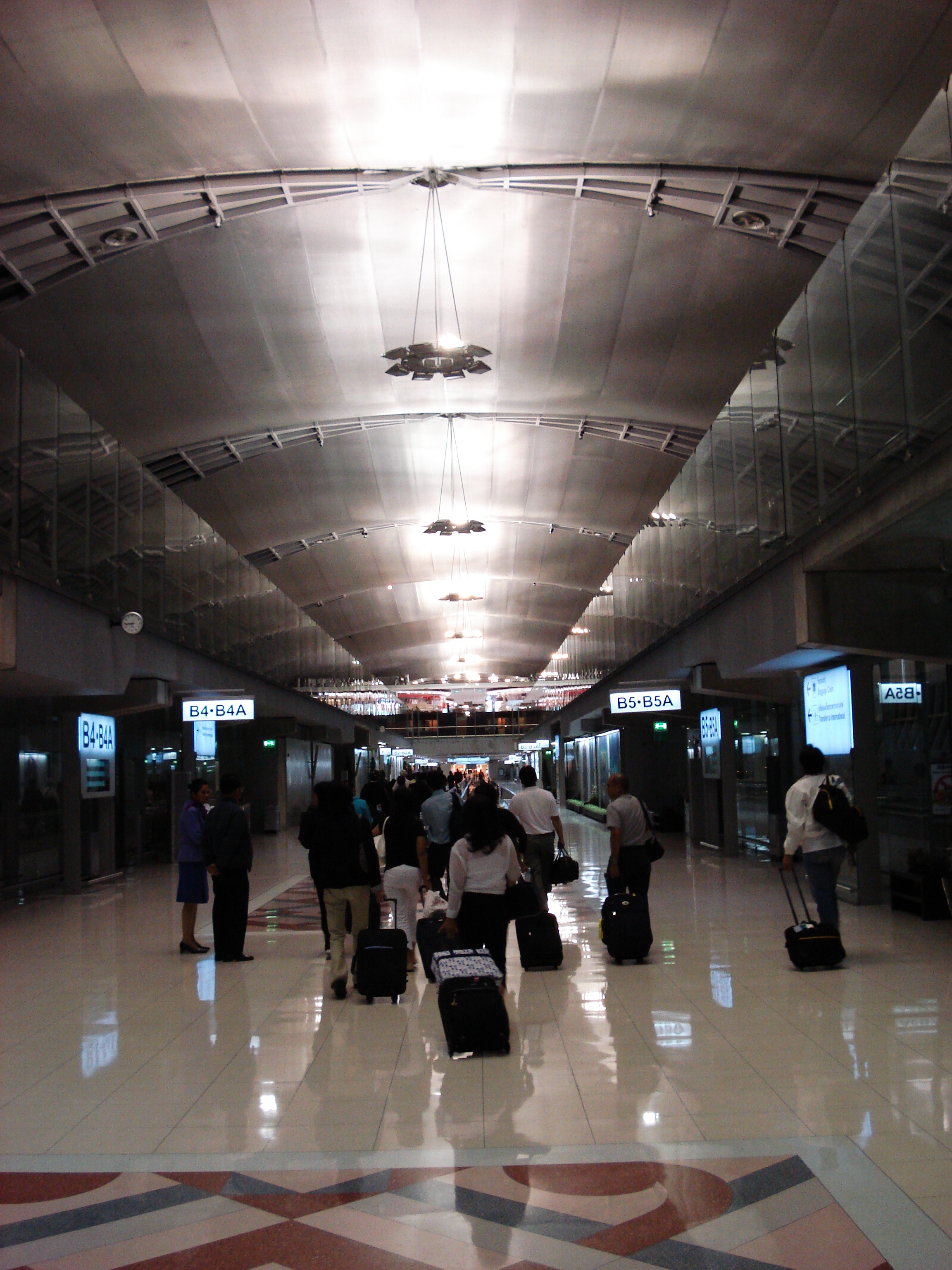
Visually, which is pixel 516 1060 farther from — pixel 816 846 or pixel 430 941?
pixel 816 846

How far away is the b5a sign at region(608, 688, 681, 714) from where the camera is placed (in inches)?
869

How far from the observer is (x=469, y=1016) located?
7.07 m

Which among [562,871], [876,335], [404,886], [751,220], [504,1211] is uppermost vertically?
[751,220]

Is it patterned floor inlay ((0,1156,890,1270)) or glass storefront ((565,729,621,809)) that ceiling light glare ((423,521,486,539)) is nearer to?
glass storefront ((565,729,621,809))

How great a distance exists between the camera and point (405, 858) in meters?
10.4

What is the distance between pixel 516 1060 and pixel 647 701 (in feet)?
50.7

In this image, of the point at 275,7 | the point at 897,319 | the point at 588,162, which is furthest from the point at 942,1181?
the point at 588,162

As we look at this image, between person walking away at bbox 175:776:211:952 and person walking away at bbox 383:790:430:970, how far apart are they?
2268 millimetres

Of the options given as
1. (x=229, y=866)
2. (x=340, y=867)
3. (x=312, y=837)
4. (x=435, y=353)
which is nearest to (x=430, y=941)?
(x=340, y=867)

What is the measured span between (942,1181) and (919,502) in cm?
520

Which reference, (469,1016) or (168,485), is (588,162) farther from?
(168,485)

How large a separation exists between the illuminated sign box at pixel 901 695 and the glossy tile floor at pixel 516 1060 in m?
3.38

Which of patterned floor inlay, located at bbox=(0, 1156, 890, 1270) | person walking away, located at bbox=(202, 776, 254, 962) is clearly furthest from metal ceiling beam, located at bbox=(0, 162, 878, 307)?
patterned floor inlay, located at bbox=(0, 1156, 890, 1270)

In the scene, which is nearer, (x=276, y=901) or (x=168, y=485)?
(x=276, y=901)
